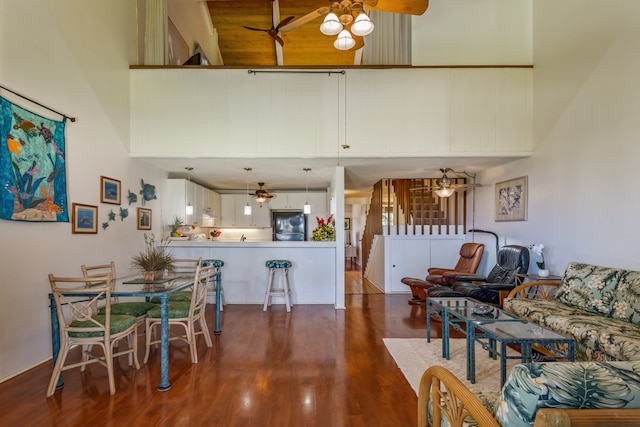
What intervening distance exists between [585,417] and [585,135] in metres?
3.78

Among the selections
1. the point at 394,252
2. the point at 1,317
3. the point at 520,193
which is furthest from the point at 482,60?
the point at 1,317

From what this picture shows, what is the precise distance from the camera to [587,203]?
357 cm

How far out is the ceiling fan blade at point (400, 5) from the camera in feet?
9.91

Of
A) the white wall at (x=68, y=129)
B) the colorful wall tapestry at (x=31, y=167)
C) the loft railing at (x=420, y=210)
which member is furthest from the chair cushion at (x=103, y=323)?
the loft railing at (x=420, y=210)

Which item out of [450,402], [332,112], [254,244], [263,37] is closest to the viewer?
[450,402]

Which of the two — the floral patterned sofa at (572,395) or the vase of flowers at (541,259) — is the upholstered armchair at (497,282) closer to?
the vase of flowers at (541,259)

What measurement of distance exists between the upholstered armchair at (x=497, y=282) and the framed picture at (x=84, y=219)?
428 centimetres

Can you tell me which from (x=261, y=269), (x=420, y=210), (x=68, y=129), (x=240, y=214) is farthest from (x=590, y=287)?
(x=240, y=214)

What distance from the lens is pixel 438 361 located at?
9.66 feet

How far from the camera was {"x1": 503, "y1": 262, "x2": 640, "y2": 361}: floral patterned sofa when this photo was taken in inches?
91.8

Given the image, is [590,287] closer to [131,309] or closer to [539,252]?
[539,252]

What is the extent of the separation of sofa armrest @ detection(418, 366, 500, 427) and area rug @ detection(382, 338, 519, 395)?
1.06m

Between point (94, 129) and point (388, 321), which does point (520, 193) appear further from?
point (94, 129)

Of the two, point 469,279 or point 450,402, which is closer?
point 450,402
